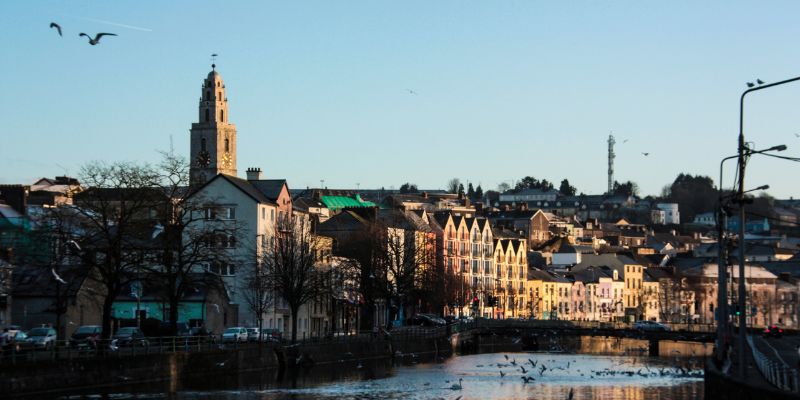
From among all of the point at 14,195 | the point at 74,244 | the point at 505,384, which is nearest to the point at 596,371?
the point at 505,384

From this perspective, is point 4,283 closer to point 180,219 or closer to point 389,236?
point 180,219

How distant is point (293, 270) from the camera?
364 feet

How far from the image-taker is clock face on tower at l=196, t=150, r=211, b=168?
192913mm

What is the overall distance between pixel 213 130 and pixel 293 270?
291 feet

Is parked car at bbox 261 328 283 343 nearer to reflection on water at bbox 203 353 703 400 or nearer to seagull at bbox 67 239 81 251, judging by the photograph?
reflection on water at bbox 203 353 703 400

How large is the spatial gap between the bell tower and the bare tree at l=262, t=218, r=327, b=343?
78420 millimetres

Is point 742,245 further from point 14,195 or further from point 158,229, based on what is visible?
point 14,195

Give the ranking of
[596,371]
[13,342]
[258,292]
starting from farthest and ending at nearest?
1. [258,292]
2. [596,371]
3. [13,342]

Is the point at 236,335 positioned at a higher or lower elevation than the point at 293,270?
lower

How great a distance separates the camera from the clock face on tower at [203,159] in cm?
19291

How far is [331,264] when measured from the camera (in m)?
133

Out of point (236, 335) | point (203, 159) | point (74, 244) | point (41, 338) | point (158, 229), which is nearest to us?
point (74, 244)

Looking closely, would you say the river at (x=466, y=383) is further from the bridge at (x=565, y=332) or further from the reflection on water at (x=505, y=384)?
the bridge at (x=565, y=332)

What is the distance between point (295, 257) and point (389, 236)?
31576 mm
